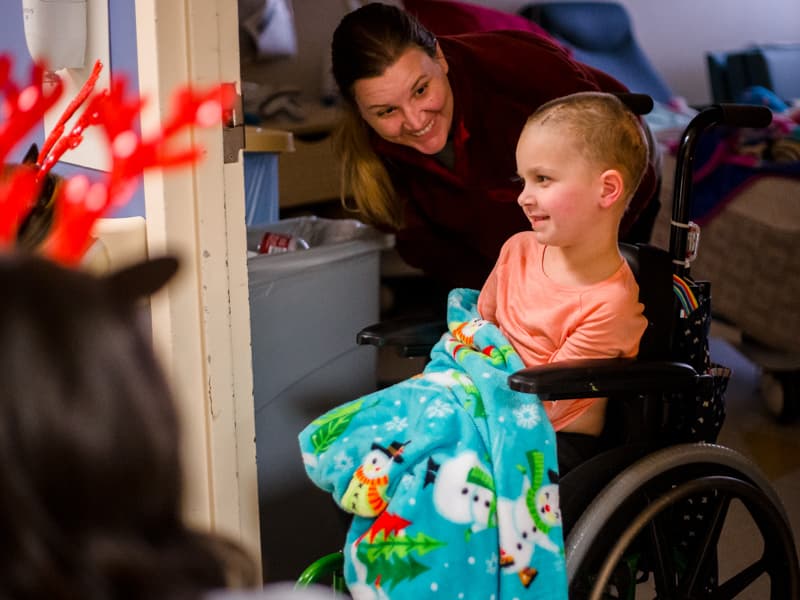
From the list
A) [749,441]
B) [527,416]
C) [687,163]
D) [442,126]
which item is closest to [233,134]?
[442,126]

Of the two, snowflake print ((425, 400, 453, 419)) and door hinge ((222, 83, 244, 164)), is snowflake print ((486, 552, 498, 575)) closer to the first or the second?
snowflake print ((425, 400, 453, 419))

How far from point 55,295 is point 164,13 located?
83 centimetres

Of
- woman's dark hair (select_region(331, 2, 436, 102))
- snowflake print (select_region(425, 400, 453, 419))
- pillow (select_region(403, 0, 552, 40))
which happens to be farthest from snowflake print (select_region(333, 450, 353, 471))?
pillow (select_region(403, 0, 552, 40))

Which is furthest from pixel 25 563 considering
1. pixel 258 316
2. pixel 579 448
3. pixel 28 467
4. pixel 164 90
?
pixel 258 316

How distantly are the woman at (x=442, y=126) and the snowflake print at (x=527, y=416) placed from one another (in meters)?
0.52

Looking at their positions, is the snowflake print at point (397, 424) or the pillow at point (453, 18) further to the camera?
the pillow at point (453, 18)

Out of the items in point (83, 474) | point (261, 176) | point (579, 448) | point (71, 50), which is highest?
point (71, 50)

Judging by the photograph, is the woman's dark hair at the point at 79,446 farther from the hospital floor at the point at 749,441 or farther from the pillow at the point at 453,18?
the hospital floor at the point at 749,441

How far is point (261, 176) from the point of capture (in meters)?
2.12

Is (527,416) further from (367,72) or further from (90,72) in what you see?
(90,72)

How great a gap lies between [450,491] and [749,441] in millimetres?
1708

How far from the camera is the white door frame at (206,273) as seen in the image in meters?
1.25

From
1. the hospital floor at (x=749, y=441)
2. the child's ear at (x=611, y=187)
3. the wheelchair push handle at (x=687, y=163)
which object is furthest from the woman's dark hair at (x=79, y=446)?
the hospital floor at (x=749, y=441)

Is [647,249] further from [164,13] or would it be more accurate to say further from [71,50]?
[71,50]
